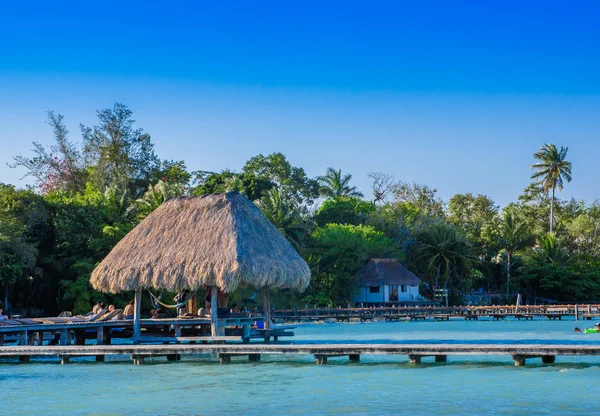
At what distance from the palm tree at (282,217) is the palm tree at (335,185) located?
49.6ft

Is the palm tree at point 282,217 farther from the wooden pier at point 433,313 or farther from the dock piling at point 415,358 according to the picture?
the dock piling at point 415,358

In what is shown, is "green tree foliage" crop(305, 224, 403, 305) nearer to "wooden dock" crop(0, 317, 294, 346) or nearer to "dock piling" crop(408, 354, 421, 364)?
"wooden dock" crop(0, 317, 294, 346)

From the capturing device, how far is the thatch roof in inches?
2099

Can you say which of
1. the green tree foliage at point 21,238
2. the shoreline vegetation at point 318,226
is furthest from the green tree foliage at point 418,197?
the green tree foliage at point 21,238

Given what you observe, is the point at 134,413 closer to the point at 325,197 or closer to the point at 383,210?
the point at 383,210

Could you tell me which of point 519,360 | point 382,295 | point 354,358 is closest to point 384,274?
point 382,295

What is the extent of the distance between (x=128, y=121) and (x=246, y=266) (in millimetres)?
35499

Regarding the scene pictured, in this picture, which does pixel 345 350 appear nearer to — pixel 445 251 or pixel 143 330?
pixel 143 330

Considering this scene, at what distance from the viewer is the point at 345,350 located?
770 inches

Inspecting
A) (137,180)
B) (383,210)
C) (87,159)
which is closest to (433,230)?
(383,210)

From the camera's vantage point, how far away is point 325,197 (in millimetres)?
69625

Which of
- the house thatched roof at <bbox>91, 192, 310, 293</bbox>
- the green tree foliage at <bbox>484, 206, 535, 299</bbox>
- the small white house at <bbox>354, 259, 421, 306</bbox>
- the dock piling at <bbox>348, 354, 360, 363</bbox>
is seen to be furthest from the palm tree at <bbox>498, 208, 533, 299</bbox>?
the dock piling at <bbox>348, 354, 360, 363</bbox>

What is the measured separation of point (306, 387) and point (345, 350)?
111 inches

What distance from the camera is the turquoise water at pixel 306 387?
14477 millimetres
